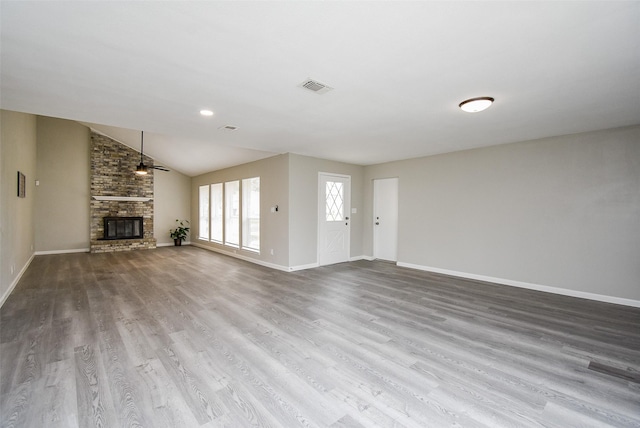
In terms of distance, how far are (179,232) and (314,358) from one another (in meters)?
8.95

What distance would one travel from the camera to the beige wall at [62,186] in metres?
7.79

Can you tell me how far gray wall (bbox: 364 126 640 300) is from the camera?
400 centimetres

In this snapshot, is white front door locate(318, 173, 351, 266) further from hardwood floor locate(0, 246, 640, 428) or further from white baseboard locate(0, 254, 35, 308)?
white baseboard locate(0, 254, 35, 308)

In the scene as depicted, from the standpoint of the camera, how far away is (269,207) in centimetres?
638

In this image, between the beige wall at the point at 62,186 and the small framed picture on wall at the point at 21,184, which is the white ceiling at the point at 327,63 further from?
the beige wall at the point at 62,186

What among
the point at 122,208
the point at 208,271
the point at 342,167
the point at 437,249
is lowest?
the point at 208,271

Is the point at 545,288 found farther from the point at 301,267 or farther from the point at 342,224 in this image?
the point at 301,267

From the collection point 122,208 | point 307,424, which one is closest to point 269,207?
point 307,424

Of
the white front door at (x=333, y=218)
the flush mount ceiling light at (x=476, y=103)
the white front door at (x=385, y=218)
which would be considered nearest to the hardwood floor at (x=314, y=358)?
the white front door at (x=333, y=218)

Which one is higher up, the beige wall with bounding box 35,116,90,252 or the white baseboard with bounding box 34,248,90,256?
the beige wall with bounding box 35,116,90,252

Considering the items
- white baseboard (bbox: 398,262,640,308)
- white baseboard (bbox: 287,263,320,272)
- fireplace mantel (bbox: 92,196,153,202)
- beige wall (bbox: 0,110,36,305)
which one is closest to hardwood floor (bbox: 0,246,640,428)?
white baseboard (bbox: 398,262,640,308)

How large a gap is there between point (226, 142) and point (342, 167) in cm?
292

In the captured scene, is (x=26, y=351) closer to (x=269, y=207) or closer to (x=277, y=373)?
(x=277, y=373)

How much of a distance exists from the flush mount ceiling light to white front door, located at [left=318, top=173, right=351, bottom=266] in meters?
3.73
